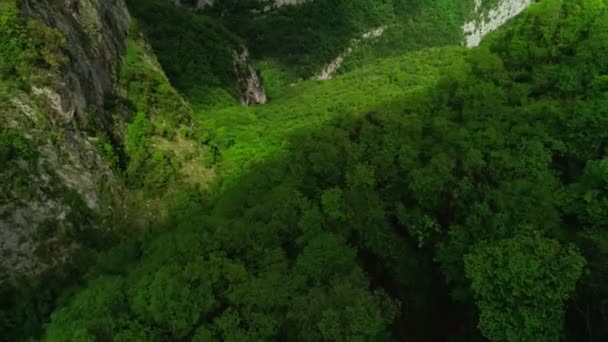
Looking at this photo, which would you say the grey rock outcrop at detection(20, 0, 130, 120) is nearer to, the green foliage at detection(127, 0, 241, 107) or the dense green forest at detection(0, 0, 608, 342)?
the dense green forest at detection(0, 0, 608, 342)

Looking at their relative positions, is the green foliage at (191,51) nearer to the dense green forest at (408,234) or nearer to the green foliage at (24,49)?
the green foliage at (24,49)

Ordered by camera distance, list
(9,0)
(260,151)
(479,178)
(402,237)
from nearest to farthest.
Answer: (479,178)
(402,237)
(9,0)
(260,151)

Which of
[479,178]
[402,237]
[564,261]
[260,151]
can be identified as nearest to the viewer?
[564,261]

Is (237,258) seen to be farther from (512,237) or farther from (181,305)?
(512,237)

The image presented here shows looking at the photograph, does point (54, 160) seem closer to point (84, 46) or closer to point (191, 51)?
point (84, 46)

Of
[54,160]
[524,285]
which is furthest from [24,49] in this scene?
[524,285]

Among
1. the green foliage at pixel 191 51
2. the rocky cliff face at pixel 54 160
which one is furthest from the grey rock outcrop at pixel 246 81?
the rocky cliff face at pixel 54 160

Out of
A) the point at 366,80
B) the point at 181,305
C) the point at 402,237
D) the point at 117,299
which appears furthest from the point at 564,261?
the point at 366,80
